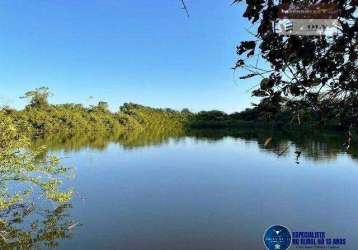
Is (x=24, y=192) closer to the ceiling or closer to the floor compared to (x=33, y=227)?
closer to the ceiling

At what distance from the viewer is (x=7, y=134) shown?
8188mm

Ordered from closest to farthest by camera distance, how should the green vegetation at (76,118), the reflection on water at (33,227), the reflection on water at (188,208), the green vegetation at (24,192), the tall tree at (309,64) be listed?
the tall tree at (309,64) < the green vegetation at (24,192) < the reflection on water at (33,227) < the reflection on water at (188,208) < the green vegetation at (76,118)

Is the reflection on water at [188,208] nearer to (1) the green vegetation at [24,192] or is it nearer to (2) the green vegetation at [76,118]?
(1) the green vegetation at [24,192]

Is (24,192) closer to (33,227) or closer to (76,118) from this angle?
(33,227)

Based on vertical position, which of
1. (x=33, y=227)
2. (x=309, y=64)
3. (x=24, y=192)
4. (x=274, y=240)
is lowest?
(x=33, y=227)

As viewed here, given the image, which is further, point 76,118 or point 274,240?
point 76,118

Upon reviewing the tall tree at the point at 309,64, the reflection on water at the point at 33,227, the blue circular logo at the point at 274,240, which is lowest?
the reflection on water at the point at 33,227

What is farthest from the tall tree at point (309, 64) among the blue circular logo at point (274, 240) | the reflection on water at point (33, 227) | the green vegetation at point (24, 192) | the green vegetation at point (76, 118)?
the green vegetation at point (76, 118)

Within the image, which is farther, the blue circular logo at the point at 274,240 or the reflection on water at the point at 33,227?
the reflection on water at the point at 33,227

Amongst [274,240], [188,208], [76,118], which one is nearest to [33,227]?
[188,208]

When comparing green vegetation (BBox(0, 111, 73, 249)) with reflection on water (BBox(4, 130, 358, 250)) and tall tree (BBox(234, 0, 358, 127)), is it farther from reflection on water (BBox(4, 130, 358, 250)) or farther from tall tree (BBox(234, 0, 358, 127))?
tall tree (BBox(234, 0, 358, 127))

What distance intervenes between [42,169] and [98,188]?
762 cm

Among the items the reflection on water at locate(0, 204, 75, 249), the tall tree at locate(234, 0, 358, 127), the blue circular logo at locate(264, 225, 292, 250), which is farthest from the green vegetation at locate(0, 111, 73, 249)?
the tall tree at locate(234, 0, 358, 127)

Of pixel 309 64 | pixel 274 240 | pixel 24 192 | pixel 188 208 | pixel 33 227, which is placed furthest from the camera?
pixel 188 208
